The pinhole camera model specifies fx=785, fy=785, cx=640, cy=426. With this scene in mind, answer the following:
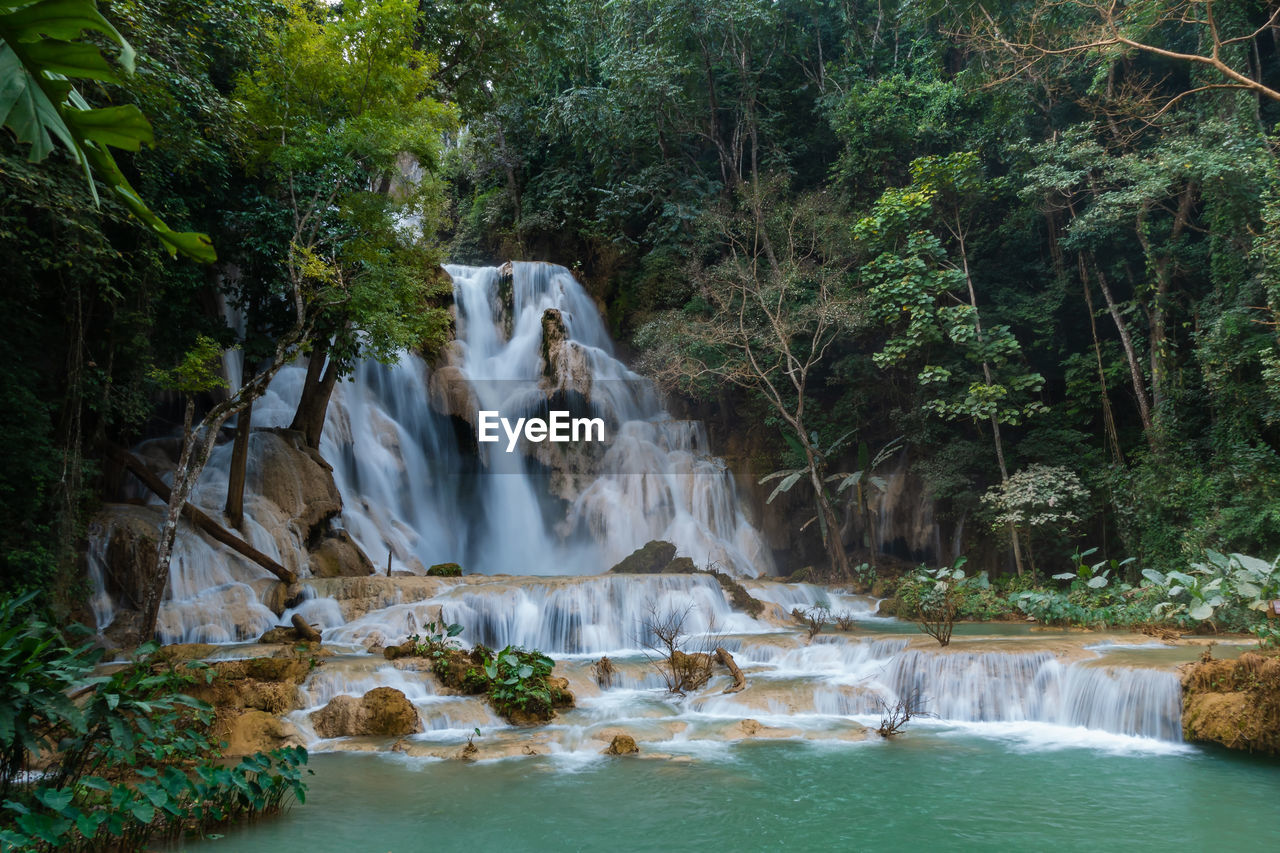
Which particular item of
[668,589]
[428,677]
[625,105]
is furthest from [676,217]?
[428,677]

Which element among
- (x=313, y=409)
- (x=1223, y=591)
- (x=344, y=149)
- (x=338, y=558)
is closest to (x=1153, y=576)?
(x=1223, y=591)

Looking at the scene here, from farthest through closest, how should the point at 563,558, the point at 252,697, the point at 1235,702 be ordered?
the point at 563,558
the point at 252,697
the point at 1235,702

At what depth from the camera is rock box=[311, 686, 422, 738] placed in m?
8.05

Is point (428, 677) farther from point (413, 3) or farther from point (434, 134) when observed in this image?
point (413, 3)

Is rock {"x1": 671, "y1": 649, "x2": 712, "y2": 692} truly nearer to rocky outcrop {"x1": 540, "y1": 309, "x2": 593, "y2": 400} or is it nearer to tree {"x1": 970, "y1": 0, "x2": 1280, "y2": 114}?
tree {"x1": 970, "y1": 0, "x2": 1280, "y2": 114}

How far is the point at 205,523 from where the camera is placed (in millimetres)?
12516

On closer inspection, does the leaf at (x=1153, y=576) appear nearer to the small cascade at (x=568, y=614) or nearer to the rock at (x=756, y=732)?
the small cascade at (x=568, y=614)

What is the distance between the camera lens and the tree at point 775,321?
1667cm

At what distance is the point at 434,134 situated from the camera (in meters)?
13.6

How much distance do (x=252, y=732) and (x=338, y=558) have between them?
7273 mm

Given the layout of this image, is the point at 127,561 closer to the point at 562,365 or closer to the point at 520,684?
the point at 520,684

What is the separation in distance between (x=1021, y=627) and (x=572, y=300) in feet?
48.4

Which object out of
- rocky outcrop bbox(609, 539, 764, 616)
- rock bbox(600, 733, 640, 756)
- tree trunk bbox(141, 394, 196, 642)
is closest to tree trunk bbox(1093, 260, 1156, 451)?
rocky outcrop bbox(609, 539, 764, 616)

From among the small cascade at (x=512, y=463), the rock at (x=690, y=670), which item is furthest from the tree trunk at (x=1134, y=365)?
the rock at (x=690, y=670)
